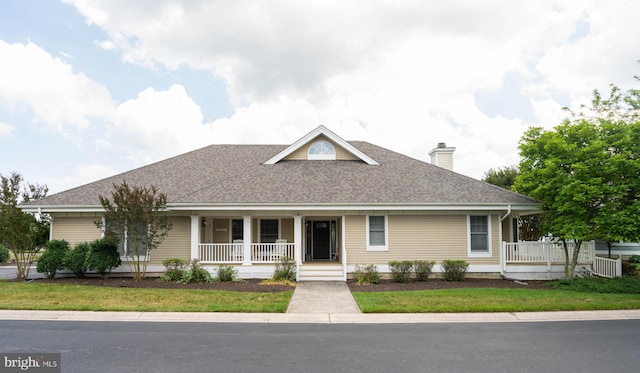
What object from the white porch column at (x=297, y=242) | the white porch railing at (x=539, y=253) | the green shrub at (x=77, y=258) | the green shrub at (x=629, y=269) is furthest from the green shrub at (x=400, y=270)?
the green shrub at (x=77, y=258)

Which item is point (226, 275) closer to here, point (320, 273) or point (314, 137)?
point (320, 273)

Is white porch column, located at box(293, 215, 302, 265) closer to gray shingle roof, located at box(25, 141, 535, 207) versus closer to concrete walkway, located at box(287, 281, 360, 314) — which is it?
gray shingle roof, located at box(25, 141, 535, 207)

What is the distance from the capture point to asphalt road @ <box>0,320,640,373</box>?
20.5 feet

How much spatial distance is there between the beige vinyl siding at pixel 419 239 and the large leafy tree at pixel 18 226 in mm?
12779

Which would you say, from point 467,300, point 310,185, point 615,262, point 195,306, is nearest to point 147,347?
point 195,306

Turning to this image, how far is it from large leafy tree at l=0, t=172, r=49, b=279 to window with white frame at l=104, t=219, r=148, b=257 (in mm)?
3163

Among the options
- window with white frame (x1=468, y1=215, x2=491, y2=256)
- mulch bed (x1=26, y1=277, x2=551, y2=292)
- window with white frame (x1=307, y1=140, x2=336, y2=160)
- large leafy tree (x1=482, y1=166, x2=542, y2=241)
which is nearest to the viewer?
mulch bed (x1=26, y1=277, x2=551, y2=292)

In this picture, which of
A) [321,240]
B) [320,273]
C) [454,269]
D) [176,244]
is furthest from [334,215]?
[176,244]

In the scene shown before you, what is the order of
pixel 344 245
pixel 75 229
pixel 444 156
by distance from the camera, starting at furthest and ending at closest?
1. pixel 444 156
2. pixel 75 229
3. pixel 344 245

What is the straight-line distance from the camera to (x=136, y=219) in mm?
14656

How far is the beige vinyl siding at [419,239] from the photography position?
53.1ft

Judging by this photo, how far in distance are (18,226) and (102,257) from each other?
402 cm

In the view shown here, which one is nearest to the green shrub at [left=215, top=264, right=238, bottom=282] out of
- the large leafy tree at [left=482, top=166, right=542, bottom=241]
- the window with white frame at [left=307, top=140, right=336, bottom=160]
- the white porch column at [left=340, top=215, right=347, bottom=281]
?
the white porch column at [left=340, top=215, right=347, bottom=281]

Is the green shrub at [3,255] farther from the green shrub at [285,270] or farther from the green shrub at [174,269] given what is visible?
the green shrub at [285,270]
